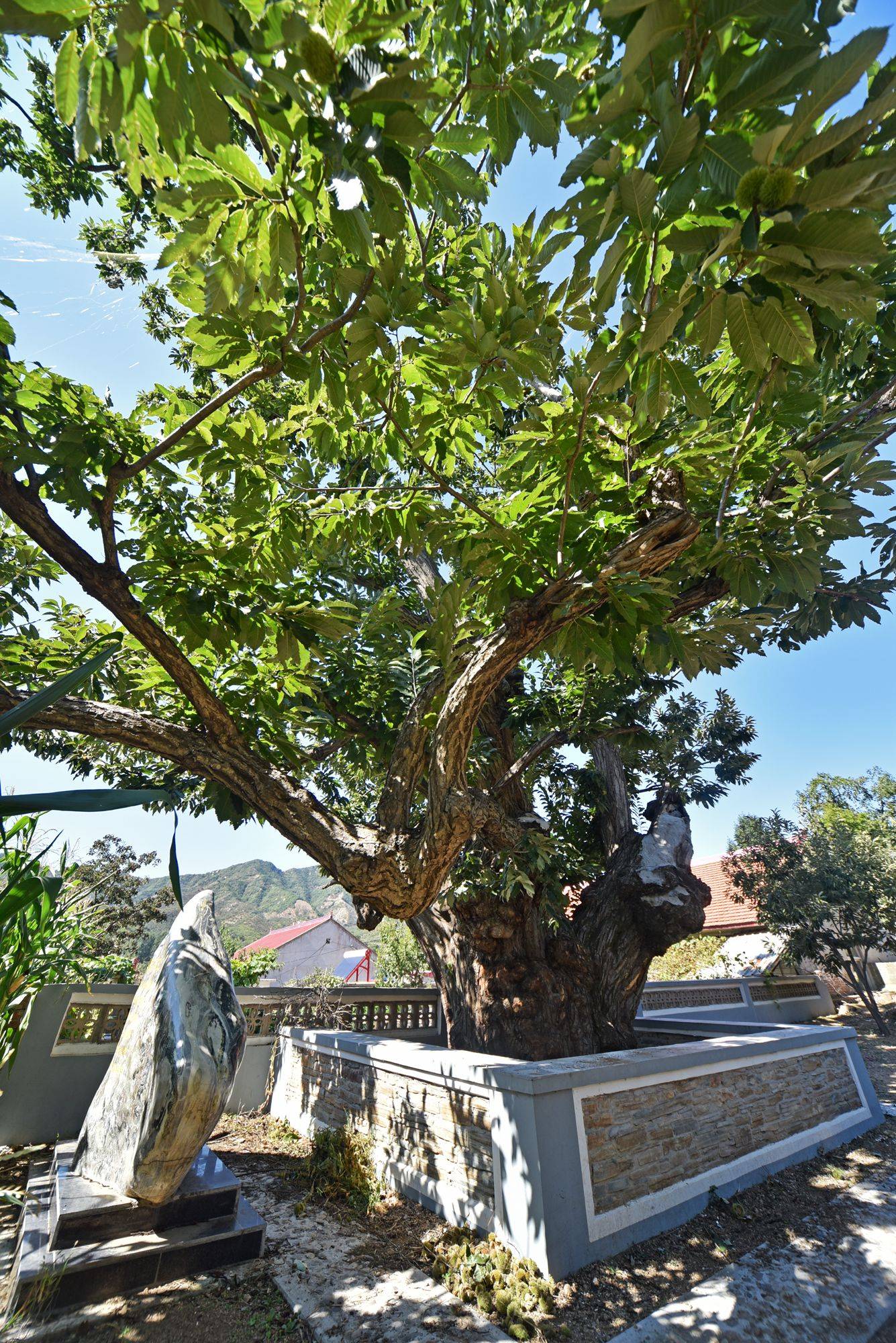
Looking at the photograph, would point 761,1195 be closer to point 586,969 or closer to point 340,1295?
point 586,969

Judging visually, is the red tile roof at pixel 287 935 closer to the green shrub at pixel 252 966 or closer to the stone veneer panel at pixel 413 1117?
the green shrub at pixel 252 966

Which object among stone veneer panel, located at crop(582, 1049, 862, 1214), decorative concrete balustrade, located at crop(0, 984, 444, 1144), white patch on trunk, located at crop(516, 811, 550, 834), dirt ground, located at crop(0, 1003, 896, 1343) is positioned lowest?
dirt ground, located at crop(0, 1003, 896, 1343)

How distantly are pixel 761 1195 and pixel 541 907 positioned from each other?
2597 mm

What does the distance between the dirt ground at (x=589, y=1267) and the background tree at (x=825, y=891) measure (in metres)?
7.86

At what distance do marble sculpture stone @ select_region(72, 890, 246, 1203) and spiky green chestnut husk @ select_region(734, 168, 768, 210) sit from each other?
4281mm

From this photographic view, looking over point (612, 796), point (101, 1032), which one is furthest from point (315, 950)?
point (612, 796)

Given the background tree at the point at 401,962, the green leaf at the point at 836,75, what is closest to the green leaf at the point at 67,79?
the green leaf at the point at 836,75

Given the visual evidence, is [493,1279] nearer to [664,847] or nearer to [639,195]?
[664,847]

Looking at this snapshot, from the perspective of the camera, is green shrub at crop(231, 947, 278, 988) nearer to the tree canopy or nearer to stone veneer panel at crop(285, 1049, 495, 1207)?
stone veneer panel at crop(285, 1049, 495, 1207)

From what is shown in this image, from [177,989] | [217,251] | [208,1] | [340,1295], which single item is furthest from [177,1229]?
[208,1]

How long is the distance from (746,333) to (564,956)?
6108 millimetres

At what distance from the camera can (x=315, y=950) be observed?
49969mm

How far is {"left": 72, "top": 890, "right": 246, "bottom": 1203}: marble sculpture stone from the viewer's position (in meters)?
3.26

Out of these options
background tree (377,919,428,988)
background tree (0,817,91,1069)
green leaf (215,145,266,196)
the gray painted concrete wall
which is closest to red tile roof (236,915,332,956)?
background tree (377,919,428,988)
